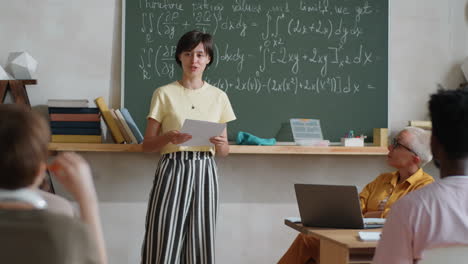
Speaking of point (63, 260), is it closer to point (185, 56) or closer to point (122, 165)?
point (185, 56)

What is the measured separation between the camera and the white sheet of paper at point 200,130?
10.0 ft

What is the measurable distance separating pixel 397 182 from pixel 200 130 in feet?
3.39

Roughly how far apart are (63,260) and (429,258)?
0.96 m

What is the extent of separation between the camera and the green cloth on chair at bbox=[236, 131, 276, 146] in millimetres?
4014

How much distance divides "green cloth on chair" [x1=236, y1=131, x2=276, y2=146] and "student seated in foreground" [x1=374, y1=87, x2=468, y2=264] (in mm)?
2336

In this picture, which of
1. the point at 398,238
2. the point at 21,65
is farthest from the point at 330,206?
the point at 21,65

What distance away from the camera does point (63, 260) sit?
3.83 ft

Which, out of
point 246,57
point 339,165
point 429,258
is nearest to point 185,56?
point 246,57

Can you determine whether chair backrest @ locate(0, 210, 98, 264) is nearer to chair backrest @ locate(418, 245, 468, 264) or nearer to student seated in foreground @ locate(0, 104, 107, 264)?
student seated in foreground @ locate(0, 104, 107, 264)

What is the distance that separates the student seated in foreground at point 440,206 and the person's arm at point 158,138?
1642 mm

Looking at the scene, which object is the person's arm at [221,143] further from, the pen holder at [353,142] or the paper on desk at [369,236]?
the paper on desk at [369,236]

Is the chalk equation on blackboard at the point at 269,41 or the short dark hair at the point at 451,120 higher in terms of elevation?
the chalk equation on blackboard at the point at 269,41

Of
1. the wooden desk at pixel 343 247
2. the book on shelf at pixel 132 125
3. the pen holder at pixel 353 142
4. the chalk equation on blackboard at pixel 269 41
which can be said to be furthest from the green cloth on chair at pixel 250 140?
the wooden desk at pixel 343 247

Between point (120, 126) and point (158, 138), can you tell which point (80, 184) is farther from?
point (120, 126)
